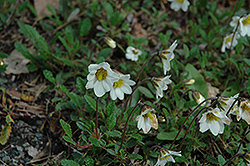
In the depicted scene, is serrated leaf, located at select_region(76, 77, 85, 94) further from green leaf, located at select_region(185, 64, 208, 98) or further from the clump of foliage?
green leaf, located at select_region(185, 64, 208, 98)

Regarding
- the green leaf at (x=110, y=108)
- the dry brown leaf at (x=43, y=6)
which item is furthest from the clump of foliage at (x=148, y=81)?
the dry brown leaf at (x=43, y=6)

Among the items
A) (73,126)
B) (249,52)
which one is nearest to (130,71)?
(73,126)

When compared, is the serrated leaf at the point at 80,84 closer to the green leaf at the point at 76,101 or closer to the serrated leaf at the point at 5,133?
the green leaf at the point at 76,101

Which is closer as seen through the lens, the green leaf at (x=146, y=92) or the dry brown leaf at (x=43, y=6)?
the green leaf at (x=146, y=92)

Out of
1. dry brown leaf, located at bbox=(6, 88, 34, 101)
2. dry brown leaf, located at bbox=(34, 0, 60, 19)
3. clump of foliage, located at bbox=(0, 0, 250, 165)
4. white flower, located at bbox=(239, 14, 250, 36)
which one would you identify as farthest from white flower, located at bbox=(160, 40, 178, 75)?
dry brown leaf, located at bbox=(34, 0, 60, 19)

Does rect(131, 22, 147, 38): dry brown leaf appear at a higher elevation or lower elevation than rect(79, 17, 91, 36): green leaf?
lower

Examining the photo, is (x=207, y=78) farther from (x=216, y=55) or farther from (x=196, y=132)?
(x=196, y=132)

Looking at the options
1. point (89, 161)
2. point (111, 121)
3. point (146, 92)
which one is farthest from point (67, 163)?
point (146, 92)
